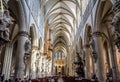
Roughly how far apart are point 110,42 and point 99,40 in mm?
5887

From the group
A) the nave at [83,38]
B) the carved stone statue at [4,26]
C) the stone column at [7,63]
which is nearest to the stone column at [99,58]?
the nave at [83,38]

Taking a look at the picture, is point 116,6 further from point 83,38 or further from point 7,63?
point 7,63

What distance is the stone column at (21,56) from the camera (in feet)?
36.3

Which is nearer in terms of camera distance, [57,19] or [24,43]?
[24,43]

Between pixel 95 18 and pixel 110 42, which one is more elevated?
pixel 95 18

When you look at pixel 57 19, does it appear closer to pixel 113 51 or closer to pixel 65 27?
pixel 65 27

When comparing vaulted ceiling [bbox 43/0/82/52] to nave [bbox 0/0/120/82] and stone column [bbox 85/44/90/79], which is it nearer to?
nave [bbox 0/0/120/82]

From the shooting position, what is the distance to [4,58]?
16.9 metres

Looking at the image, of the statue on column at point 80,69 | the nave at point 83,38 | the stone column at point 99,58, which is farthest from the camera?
the statue on column at point 80,69

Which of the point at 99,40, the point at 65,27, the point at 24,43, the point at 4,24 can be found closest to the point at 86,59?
the point at 99,40

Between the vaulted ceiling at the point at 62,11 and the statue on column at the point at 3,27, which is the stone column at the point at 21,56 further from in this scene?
the vaulted ceiling at the point at 62,11

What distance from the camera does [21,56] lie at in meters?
11.4

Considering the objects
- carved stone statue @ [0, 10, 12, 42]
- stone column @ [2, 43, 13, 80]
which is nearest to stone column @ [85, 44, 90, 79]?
stone column @ [2, 43, 13, 80]

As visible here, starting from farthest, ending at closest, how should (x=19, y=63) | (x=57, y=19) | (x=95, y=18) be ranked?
(x=57, y=19) → (x=95, y=18) → (x=19, y=63)
